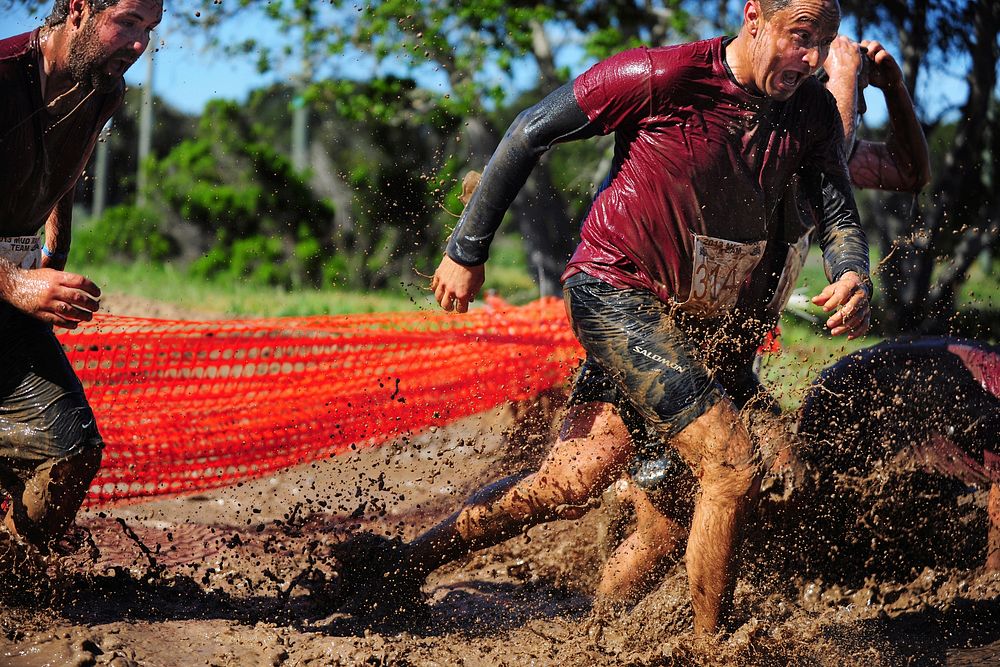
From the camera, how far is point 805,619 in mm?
4020

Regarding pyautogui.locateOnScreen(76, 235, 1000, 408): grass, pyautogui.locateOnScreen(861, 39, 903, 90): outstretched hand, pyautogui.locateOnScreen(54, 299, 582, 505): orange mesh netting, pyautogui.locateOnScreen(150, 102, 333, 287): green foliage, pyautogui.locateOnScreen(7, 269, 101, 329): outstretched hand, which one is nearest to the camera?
pyautogui.locateOnScreen(7, 269, 101, 329): outstretched hand

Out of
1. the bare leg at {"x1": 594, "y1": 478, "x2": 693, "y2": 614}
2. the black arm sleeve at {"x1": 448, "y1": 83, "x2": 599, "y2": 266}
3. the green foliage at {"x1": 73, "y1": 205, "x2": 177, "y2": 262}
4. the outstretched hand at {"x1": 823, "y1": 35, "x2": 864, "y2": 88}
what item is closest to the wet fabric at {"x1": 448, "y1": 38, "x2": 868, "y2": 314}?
the black arm sleeve at {"x1": 448, "y1": 83, "x2": 599, "y2": 266}

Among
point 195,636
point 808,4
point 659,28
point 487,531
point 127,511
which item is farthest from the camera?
point 659,28

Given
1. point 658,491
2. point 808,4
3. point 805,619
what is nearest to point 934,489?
point 805,619

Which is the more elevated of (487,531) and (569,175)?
(487,531)

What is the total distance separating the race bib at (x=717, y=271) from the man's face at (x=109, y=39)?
1865mm

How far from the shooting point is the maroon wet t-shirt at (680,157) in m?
3.27

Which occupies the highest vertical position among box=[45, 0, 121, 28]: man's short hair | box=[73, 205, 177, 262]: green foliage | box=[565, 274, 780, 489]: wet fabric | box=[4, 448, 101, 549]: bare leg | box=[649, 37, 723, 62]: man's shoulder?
box=[649, 37, 723, 62]: man's shoulder

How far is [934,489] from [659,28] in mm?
7830

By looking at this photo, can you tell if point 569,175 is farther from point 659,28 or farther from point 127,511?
point 127,511

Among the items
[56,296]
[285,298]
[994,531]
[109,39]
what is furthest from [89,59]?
[285,298]

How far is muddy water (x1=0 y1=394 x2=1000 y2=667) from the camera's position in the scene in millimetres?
3438

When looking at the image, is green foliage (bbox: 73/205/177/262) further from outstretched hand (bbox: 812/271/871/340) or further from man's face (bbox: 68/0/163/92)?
outstretched hand (bbox: 812/271/871/340)

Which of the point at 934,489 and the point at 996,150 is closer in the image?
the point at 934,489
